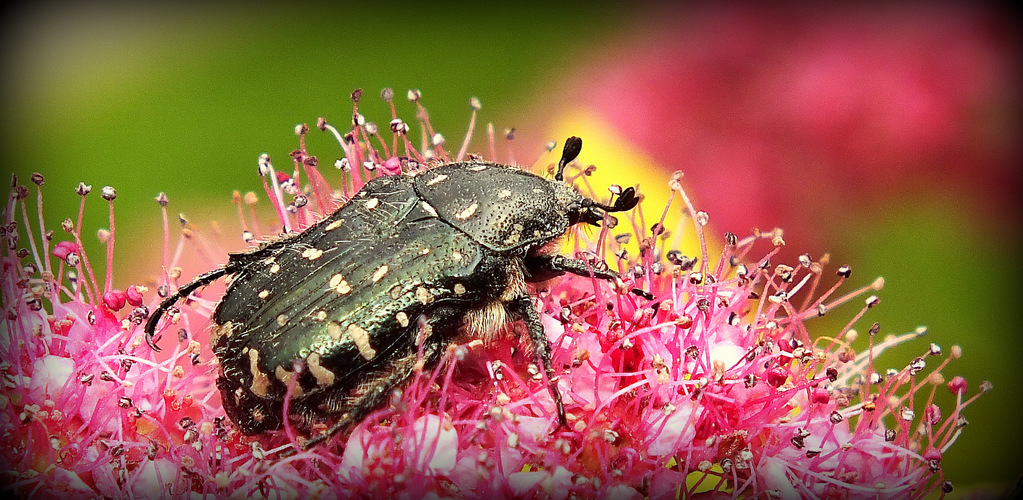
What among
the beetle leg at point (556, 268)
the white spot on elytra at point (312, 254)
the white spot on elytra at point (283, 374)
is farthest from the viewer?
the beetle leg at point (556, 268)

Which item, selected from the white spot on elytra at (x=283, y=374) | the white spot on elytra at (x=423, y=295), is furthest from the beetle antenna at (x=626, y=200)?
the white spot on elytra at (x=283, y=374)

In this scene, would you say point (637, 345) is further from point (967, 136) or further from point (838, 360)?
point (967, 136)

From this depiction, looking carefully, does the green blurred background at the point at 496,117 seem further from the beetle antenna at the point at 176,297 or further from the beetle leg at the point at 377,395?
the beetle leg at the point at 377,395

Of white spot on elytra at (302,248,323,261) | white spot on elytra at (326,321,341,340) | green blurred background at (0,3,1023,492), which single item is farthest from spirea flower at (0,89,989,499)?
green blurred background at (0,3,1023,492)

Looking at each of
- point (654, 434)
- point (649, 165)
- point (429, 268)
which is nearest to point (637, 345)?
point (654, 434)

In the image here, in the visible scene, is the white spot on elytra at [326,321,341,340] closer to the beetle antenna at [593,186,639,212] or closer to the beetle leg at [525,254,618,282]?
the beetle leg at [525,254,618,282]

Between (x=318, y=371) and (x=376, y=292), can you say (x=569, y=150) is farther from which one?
(x=318, y=371)
